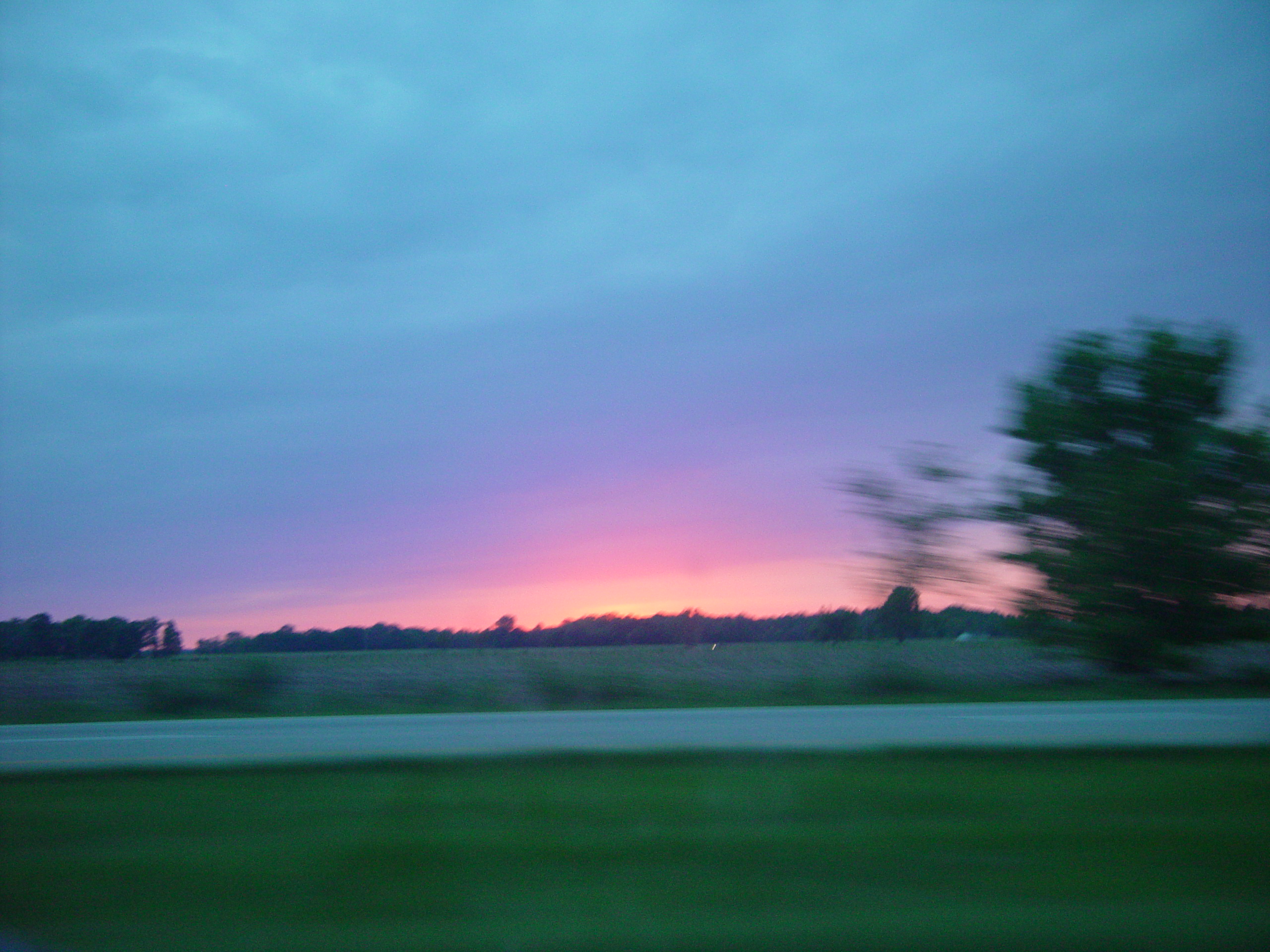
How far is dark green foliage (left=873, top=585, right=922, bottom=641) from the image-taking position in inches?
645

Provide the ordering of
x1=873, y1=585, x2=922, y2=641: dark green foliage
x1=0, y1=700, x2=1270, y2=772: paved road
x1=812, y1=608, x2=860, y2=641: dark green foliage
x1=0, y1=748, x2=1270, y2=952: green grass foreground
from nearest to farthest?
x1=0, y1=748, x2=1270, y2=952: green grass foreground < x1=0, y1=700, x2=1270, y2=772: paved road < x1=873, y1=585, x2=922, y2=641: dark green foliage < x1=812, y1=608, x2=860, y2=641: dark green foliage

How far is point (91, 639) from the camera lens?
2039cm

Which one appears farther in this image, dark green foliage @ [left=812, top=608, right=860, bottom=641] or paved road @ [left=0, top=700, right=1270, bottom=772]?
dark green foliage @ [left=812, top=608, right=860, bottom=641]

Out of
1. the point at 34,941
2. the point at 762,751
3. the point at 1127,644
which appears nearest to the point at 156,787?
the point at 34,941

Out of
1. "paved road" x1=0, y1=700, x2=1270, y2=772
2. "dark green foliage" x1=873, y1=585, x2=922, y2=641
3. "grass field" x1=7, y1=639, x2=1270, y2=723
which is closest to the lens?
"paved road" x1=0, y1=700, x2=1270, y2=772

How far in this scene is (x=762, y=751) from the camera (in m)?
7.28

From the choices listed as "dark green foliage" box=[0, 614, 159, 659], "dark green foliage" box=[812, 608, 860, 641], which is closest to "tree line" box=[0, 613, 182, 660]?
"dark green foliage" box=[0, 614, 159, 659]

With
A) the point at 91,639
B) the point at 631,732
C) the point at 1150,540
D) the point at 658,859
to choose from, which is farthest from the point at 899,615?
the point at 91,639

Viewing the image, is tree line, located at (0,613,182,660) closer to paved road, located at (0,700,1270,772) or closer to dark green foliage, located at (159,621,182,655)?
dark green foliage, located at (159,621,182,655)

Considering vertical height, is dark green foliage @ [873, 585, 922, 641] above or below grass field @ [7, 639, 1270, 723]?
above

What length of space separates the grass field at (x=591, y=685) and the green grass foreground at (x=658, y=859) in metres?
7.28

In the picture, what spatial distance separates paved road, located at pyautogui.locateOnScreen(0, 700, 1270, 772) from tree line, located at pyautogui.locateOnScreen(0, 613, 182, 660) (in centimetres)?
904

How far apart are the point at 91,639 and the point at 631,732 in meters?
17.5

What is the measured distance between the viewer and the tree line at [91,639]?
19031mm
